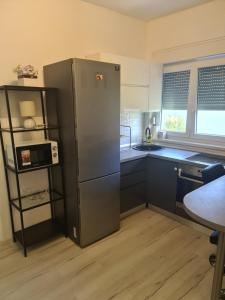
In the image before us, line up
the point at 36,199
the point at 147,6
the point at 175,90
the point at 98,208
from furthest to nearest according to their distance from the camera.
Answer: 1. the point at 175,90
2. the point at 147,6
3. the point at 36,199
4. the point at 98,208

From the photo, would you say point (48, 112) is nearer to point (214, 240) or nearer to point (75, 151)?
point (75, 151)

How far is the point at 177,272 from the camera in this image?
2.03 meters

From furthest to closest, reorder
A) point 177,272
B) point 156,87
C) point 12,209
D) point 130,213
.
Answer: point 156,87 → point 130,213 → point 12,209 → point 177,272

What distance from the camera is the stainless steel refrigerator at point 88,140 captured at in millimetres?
2047

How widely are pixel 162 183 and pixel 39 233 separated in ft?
5.26

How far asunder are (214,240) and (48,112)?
6.54ft

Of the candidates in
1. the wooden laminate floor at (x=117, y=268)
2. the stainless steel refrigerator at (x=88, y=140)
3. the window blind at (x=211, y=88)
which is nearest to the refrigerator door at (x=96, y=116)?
the stainless steel refrigerator at (x=88, y=140)

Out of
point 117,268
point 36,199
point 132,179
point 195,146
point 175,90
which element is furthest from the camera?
point 175,90

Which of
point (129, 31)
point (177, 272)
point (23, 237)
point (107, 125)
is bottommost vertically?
point (177, 272)

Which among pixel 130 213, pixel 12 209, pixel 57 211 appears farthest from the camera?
pixel 130 213

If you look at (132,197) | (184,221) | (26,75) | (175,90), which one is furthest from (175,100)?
(26,75)

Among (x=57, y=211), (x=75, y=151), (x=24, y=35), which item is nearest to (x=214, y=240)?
(x=75, y=151)

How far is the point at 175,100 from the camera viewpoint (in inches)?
130

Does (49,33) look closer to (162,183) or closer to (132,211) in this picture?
(162,183)
